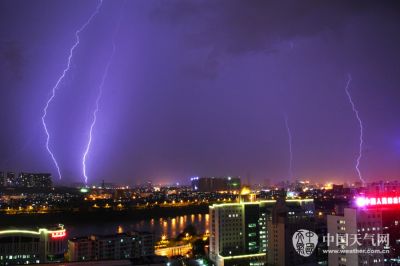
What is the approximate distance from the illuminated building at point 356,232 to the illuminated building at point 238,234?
14.9 feet

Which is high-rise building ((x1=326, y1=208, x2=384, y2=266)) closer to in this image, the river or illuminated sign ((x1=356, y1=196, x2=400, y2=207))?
illuminated sign ((x1=356, y1=196, x2=400, y2=207))

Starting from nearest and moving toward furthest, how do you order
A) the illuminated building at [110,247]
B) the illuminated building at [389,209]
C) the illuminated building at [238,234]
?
1. the illuminated building at [389,209]
2. the illuminated building at [110,247]
3. the illuminated building at [238,234]

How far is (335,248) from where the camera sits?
18.1ft

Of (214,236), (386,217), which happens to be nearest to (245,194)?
(214,236)

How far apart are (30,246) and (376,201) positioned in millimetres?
7543

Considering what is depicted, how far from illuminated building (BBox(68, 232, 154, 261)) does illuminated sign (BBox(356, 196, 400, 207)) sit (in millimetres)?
5233

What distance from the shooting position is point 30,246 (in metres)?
10.0

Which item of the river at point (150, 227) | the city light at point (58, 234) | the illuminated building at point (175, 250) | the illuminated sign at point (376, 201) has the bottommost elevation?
the illuminated building at point (175, 250)

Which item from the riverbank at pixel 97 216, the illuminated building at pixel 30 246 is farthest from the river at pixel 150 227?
the illuminated building at pixel 30 246

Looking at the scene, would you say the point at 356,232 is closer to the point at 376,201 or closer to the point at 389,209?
the point at 376,201

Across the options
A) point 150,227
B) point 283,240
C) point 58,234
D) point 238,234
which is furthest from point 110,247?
point 150,227

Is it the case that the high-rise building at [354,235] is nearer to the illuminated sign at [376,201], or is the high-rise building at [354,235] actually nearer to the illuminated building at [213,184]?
the illuminated sign at [376,201]

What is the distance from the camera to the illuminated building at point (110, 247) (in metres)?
9.63

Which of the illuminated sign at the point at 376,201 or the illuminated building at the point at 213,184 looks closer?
the illuminated sign at the point at 376,201
